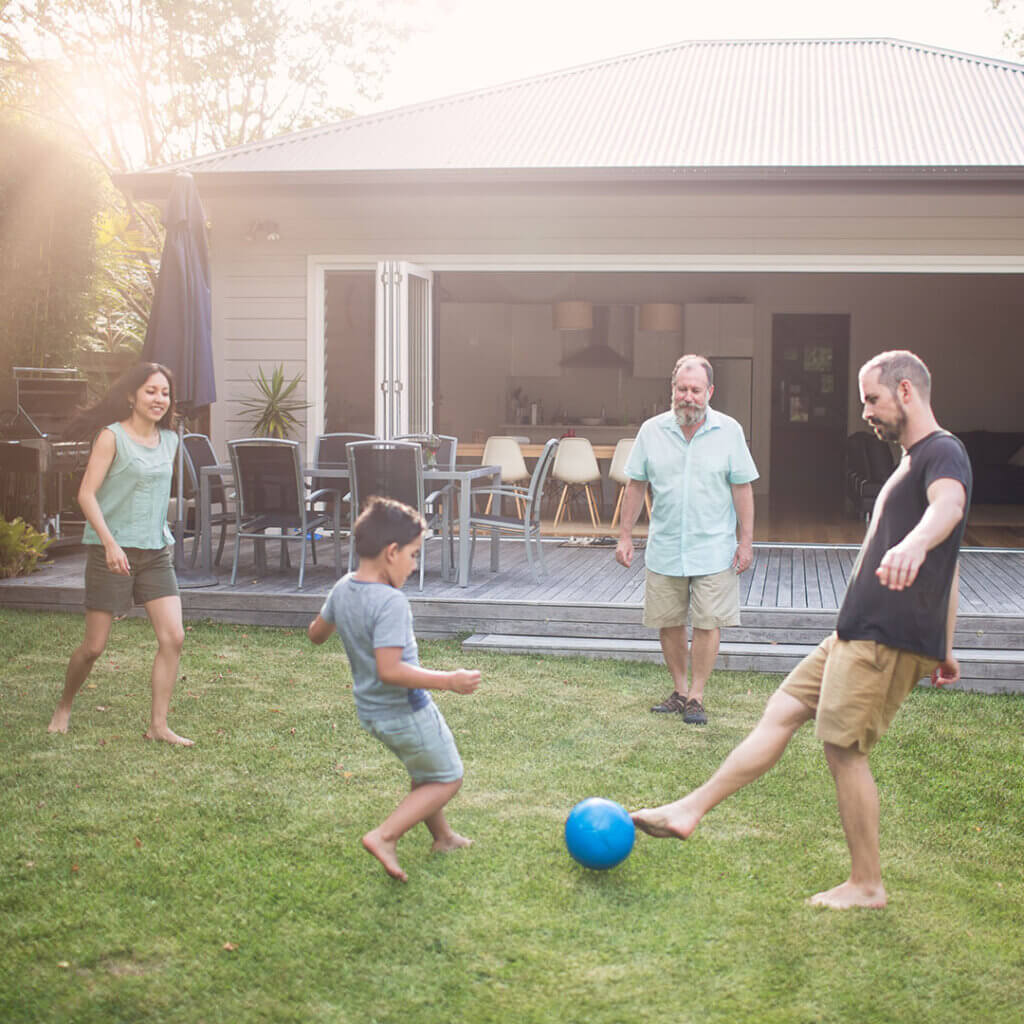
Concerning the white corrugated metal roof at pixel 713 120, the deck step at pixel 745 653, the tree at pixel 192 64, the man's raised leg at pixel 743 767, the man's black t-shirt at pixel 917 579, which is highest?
the tree at pixel 192 64

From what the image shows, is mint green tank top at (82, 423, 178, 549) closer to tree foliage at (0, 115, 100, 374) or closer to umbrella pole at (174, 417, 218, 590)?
umbrella pole at (174, 417, 218, 590)

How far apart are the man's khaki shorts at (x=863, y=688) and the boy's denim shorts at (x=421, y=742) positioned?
976 mm

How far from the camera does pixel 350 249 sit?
9.52m

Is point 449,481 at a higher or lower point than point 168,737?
higher

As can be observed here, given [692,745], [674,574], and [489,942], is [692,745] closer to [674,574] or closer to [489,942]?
[674,574]

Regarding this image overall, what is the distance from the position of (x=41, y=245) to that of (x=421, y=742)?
8312mm

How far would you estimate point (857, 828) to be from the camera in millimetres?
3102

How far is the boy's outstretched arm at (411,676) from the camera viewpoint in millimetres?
3039

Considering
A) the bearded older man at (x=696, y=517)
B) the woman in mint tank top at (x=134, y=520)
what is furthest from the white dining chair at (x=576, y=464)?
the woman in mint tank top at (x=134, y=520)

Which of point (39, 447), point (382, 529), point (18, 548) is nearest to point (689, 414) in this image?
point (382, 529)

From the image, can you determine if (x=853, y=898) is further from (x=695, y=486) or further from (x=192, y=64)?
(x=192, y=64)

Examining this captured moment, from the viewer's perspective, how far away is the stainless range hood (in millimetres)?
Answer: 14055

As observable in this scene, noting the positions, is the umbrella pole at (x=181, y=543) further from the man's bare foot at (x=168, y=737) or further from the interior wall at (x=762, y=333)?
the interior wall at (x=762, y=333)

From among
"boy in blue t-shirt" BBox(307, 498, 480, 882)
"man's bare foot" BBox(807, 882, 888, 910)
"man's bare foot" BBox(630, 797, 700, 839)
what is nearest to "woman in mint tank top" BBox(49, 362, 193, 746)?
A: "boy in blue t-shirt" BBox(307, 498, 480, 882)
